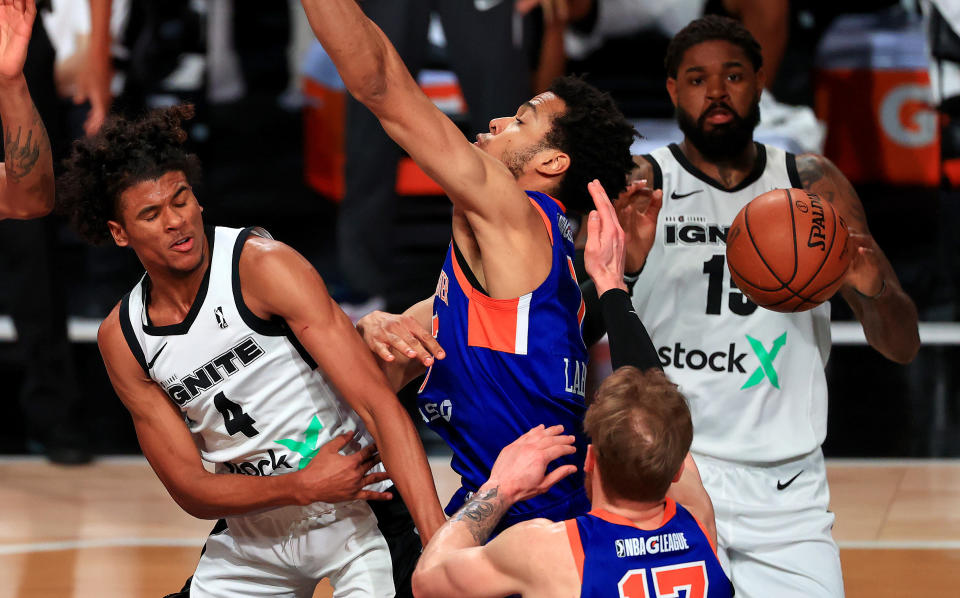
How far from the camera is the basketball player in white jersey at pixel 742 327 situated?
12.7ft

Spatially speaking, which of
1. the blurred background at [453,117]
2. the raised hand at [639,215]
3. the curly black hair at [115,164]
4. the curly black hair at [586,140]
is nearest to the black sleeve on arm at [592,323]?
the raised hand at [639,215]

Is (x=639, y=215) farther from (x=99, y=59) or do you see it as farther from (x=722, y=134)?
(x=99, y=59)

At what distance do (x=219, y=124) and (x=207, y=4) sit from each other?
1.43 metres

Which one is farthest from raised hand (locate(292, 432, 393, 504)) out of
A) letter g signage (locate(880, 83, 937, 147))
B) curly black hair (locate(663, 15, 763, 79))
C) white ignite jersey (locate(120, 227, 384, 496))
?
letter g signage (locate(880, 83, 937, 147))

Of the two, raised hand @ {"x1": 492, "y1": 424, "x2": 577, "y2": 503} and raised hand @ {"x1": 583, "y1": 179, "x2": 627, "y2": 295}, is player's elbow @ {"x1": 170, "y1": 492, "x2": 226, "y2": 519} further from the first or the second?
raised hand @ {"x1": 583, "y1": 179, "x2": 627, "y2": 295}

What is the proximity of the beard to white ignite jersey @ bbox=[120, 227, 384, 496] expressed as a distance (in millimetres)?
1574

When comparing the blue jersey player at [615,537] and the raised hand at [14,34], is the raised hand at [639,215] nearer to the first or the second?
the blue jersey player at [615,537]

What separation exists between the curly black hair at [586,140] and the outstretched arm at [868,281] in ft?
2.81

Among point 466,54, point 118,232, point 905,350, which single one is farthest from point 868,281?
point 466,54

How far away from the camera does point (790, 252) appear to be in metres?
3.46

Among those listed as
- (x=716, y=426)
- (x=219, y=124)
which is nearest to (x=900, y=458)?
(x=716, y=426)

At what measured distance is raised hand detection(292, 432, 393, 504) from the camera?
3.22 meters

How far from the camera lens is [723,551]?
3.87 metres

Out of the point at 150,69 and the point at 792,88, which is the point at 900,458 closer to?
the point at 792,88
